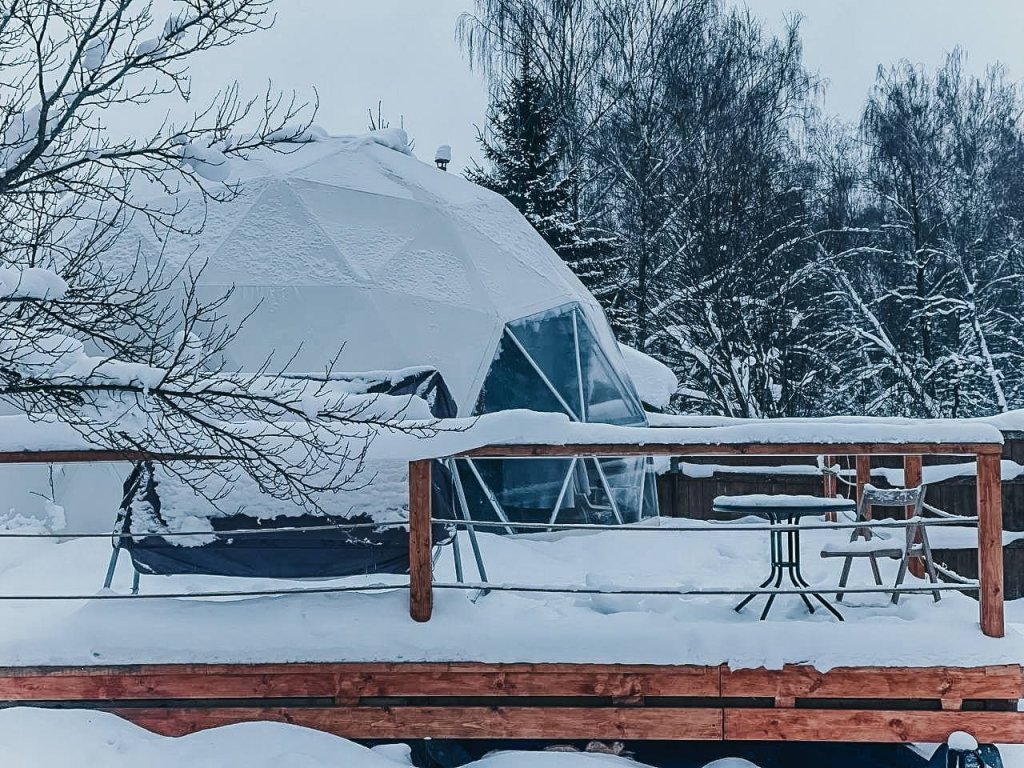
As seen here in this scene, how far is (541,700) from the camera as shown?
188 inches

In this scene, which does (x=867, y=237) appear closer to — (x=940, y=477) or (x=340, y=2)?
(x=940, y=477)

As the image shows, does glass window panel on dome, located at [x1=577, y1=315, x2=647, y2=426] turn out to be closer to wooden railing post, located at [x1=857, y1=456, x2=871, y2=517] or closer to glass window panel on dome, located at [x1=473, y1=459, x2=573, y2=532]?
glass window panel on dome, located at [x1=473, y1=459, x2=573, y2=532]

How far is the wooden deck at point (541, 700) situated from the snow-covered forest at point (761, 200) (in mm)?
10805

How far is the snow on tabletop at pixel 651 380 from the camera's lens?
11.4 m

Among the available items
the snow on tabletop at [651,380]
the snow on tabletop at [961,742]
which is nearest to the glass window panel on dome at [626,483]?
the snow on tabletop at [651,380]

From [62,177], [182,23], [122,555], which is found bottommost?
[122,555]

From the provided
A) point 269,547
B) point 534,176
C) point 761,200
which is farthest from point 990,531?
point 534,176

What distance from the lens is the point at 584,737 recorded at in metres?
4.74

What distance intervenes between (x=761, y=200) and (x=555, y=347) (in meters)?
9.87

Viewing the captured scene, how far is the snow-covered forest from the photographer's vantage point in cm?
1647

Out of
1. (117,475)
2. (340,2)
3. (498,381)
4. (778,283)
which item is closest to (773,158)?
(778,283)

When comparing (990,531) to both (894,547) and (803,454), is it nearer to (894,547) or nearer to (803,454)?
(894,547)

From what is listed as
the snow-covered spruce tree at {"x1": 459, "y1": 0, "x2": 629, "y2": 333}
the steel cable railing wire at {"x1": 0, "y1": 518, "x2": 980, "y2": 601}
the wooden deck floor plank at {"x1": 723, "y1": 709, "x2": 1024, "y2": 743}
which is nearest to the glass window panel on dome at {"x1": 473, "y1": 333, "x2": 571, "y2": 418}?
the steel cable railing wire at {"x1": 0, "y1": 518, "x2": 980, "y2": 601}

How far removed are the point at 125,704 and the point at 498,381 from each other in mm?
3856
